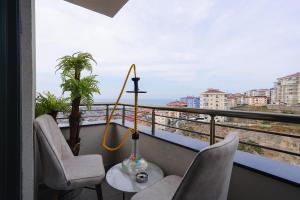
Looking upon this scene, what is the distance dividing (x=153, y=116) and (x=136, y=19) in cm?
242

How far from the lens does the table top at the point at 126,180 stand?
1268 mm

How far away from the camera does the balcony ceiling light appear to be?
6.01ft

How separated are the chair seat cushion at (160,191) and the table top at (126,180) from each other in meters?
0.09

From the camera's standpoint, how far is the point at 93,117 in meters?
2.73

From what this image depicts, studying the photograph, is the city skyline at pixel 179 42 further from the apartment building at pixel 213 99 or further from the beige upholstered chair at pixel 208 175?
the beige upholstered chair at pixel 208 175

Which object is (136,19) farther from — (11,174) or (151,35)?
(11,174)

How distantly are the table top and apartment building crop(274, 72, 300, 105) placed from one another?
138 cm

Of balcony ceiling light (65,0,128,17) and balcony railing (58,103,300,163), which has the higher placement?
balcony ceiling light (65,0,128,17)

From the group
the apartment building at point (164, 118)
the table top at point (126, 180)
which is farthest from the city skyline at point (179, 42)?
the table top at point (126, 180)

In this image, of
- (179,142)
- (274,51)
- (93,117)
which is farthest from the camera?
(274,51)

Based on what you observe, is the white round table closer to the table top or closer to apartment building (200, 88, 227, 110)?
the table top

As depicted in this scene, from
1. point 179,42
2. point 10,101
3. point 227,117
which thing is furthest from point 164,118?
point 179,42

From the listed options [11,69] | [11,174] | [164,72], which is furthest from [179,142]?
[164,72]

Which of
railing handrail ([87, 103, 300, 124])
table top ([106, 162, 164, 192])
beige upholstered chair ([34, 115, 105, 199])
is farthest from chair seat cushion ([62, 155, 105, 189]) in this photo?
railing handrail ([87, 103, 300, 124])
